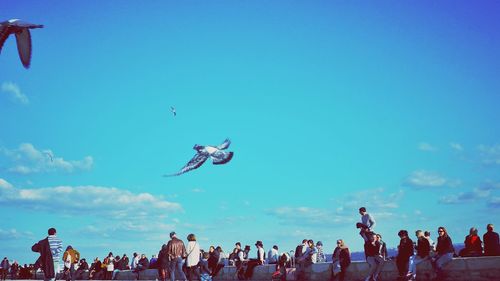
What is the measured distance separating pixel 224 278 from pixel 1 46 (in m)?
Answer: 13.3

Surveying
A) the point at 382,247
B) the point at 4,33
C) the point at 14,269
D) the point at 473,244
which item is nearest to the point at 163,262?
the point at 382,247

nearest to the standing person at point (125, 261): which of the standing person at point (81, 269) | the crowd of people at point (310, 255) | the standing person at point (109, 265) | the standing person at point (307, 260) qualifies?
the standing person at point (109, 265)

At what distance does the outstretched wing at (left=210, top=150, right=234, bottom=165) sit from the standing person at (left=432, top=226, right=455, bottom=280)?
5.70 meters

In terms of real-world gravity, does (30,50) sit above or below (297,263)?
above

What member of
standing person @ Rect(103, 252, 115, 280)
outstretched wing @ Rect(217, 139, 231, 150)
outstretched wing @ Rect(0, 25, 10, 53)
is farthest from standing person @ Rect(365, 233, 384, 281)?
standing person @ Rect(103, 252, 115, 280)

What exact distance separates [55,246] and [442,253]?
8826 mm

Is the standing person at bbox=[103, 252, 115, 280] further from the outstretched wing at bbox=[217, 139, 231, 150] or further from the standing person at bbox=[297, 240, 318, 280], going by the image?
the outstretched wing at bbox=[217, 139, 231, 150]

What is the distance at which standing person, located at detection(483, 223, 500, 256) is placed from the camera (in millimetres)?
13247

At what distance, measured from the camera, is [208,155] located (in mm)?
14961

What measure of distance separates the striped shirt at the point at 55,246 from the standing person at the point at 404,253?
787 cm

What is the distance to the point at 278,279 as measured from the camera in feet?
56.1

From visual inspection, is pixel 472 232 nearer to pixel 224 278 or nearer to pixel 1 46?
pixel 224 278

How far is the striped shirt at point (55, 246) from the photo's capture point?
1130cm

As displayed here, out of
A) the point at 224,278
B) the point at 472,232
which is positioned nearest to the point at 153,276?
the point at 224,278
